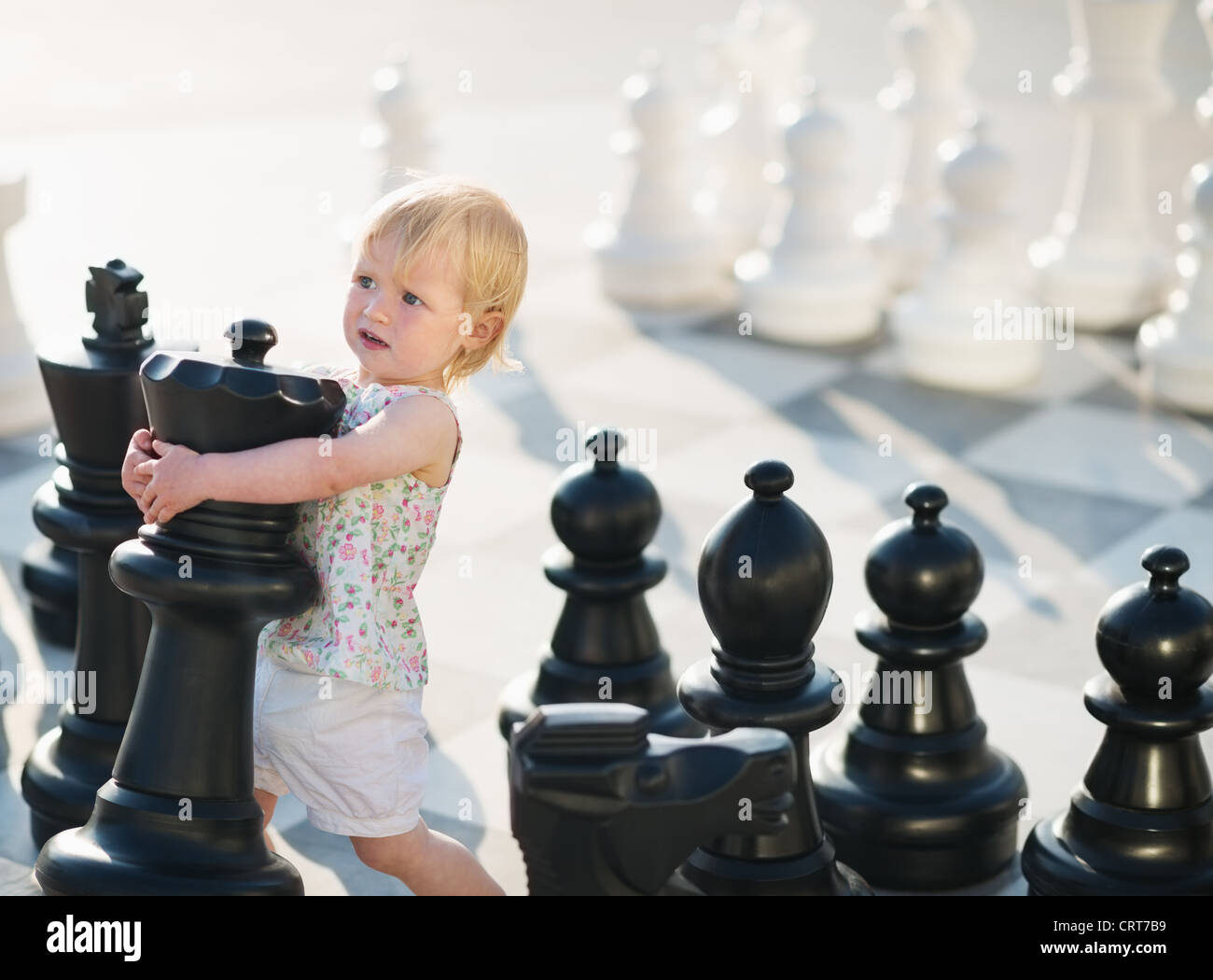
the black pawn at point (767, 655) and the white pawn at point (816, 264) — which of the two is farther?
the white pawn at point (816, 264)

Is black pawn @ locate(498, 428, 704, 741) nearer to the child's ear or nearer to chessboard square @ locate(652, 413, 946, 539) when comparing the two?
the child's ear

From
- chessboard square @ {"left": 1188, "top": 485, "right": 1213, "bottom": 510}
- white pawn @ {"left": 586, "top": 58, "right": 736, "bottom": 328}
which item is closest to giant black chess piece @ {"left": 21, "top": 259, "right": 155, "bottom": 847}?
chessboard square @ {"left": 1188, "top": 485, "right": 1213, "bottom": 510}

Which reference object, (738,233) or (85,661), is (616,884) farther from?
(738,233)

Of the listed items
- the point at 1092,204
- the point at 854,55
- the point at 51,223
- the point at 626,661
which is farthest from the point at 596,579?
the point at 854,55

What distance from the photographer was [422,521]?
1.53 metres

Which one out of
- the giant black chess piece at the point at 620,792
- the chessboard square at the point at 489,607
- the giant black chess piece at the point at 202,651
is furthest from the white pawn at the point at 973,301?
the giant black chess piece at the point at 620,792

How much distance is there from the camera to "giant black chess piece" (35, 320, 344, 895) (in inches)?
50.9

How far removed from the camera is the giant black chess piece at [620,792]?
3.52ft

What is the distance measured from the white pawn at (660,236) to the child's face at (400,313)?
2.59 m

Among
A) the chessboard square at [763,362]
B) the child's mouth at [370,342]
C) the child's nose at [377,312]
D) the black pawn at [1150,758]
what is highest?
the child's nose at [377,312]

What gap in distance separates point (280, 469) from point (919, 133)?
334 centimetres

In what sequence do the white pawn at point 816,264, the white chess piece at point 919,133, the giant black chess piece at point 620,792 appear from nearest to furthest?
the giant black chess piece at point 620,792 < the white pawn at point 816,264 < the white chess piece at point 919,133

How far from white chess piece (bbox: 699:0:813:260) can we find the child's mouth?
3.03 meters

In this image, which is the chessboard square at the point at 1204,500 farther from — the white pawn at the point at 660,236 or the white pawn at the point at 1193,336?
the white pawn at the point at 660,236
